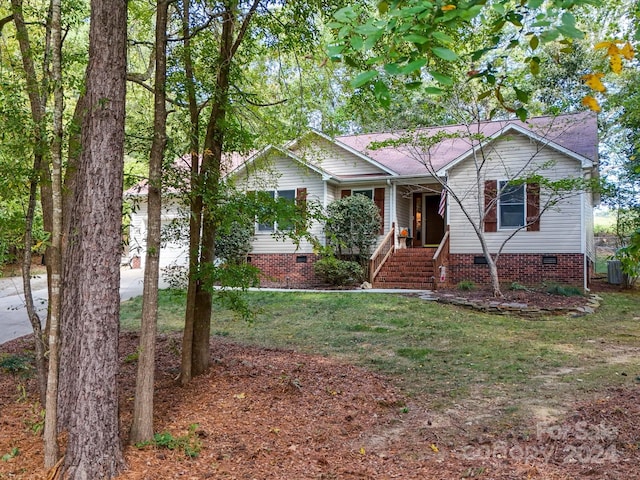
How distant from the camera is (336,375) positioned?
625 centimetres

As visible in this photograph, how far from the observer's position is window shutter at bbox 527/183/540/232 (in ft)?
47.1

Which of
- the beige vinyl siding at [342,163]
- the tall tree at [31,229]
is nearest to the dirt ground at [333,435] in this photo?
the tall tree at [31,229]

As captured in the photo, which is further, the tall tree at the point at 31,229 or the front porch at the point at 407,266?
the front porch at the point at 407,266

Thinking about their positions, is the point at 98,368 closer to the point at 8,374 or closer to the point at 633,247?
the point at 633,247

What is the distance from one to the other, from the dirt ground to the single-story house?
787 centimetres

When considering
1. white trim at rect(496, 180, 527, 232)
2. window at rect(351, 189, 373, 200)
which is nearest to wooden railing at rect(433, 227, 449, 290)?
white trim at rect(496, 180, 527, 232)

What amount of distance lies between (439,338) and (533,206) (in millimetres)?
7689

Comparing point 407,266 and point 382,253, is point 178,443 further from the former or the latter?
point 382,253

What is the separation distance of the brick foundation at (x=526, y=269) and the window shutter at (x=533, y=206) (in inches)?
33.4

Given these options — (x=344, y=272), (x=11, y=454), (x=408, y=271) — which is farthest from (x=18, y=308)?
(x=408, y=271)

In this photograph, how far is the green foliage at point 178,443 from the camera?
152 inches

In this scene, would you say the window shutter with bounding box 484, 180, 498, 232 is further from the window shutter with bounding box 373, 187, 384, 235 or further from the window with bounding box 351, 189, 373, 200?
the window with bounding box 351, 189, 373, 200

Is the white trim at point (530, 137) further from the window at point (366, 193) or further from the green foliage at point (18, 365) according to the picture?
the green foliage at point (18, 365)

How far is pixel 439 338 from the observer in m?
8.57
